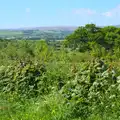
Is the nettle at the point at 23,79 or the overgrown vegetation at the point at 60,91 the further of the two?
the nettle at the point at 23,79

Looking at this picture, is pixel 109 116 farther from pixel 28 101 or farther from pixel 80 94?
pixel 28 101

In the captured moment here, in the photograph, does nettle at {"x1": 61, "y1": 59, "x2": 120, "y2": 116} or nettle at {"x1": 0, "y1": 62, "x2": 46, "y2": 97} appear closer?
nettle at {"x1": 61, "y1": 59, "x2": 120, "y2": 116}

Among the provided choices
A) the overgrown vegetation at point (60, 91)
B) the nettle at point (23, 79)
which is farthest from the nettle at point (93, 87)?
the nettle at point (23, 79)

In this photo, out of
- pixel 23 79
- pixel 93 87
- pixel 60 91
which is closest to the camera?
pixel 93 87

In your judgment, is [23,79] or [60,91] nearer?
[60,91]

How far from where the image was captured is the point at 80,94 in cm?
624

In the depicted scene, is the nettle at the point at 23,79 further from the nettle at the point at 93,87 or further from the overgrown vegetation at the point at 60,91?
the nettle at the point at 93,87

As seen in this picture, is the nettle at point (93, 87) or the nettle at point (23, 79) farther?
the nettle at point (23, 79)

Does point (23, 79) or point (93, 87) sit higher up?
point (93, 87)

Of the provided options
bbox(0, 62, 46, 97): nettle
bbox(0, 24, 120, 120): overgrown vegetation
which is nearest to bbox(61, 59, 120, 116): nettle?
bbox(0, 24, 120, 120): overgrown vegetation

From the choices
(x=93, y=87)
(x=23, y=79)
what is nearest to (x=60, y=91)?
(x=93, y=87)

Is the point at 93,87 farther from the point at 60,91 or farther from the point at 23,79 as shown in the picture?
the point at 23,79

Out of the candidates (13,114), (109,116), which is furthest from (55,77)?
(109,116)

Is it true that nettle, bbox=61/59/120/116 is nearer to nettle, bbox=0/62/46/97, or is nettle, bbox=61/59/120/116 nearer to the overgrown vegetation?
the overgrown vegetation
